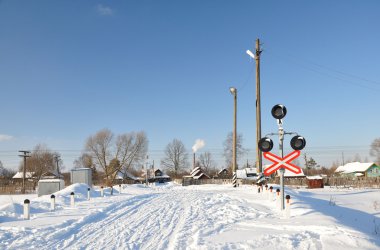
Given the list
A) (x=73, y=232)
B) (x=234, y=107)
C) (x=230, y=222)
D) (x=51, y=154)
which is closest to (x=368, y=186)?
(x=234, y=107)

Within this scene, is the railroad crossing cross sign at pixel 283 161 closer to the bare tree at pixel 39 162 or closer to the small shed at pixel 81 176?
the small shed at pixel 81 176

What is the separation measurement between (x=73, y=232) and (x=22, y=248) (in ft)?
6.39

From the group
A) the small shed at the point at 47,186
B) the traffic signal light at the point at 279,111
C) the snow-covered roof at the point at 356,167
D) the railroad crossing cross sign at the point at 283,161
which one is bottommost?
the snow-covered roof at the point at 356,167

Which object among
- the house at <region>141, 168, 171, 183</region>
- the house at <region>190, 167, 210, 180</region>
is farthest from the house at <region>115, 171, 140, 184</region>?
the house at <region>190, 167, 210, 180</region>

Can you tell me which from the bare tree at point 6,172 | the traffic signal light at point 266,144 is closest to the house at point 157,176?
the bare tree at point 6,172

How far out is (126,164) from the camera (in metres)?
75.2

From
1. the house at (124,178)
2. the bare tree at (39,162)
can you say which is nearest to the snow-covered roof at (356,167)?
the house at (124,178)

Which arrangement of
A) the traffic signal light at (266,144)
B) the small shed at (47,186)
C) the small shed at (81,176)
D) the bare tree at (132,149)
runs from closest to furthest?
the traffic signal light at (266,144), the small shed at (47,186), the small shed at (81,176), the bare tree at (132,149)

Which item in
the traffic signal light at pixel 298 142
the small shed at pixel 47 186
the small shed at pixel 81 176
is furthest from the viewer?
the small shed at pixel 81 176

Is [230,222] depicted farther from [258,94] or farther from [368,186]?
[368,186]

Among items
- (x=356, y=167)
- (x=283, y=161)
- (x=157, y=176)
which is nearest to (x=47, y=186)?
(x=283, y=161)

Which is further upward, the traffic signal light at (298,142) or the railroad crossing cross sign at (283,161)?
the traffic signal light at (298,142)

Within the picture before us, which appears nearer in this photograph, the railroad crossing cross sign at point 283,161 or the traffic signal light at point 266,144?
the railroad crossing cross sign at point 283,161

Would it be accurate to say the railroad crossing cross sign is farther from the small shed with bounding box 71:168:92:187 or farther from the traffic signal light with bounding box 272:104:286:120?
the small shed with bounding box 71:168:92:187
